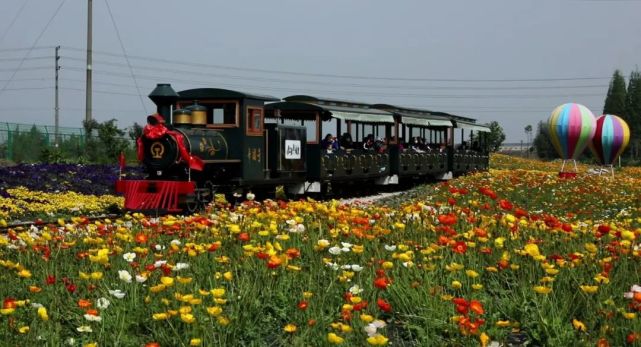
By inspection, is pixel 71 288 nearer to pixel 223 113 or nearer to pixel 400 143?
pixel 223 113

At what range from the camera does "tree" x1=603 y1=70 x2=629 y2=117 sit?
89688 millimetres

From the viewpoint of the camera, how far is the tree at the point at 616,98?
89.7 meters

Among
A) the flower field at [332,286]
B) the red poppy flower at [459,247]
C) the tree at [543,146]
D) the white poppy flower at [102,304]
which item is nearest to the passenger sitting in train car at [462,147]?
the flower field at [332,286]

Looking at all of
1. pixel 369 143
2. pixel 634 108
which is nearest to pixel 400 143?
pixel 369 143

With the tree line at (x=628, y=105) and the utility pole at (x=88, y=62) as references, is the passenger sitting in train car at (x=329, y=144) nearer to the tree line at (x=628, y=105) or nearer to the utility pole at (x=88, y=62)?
the utility pole at (x=88, y=62)

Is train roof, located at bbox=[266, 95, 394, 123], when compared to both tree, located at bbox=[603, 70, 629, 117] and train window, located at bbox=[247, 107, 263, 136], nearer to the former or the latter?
train window, located at bbox=[247, 107, 263, 136]

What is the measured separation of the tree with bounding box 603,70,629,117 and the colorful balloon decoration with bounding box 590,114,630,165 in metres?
53.3

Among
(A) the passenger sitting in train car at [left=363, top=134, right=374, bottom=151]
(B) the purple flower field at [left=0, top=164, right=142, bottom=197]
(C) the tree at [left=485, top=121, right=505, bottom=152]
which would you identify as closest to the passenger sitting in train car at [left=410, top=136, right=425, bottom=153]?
(A) the passenger sitting in train car at [left=363, top=134, right=374, bottom=151]

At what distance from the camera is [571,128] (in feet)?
109

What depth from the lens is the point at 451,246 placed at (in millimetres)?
5781

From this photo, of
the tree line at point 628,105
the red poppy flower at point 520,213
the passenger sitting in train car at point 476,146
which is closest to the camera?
the red poppy flower at point 520,213

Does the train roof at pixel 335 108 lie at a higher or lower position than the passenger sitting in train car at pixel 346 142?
higher

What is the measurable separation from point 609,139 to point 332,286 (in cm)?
3659

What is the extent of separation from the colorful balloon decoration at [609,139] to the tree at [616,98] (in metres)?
53.3
